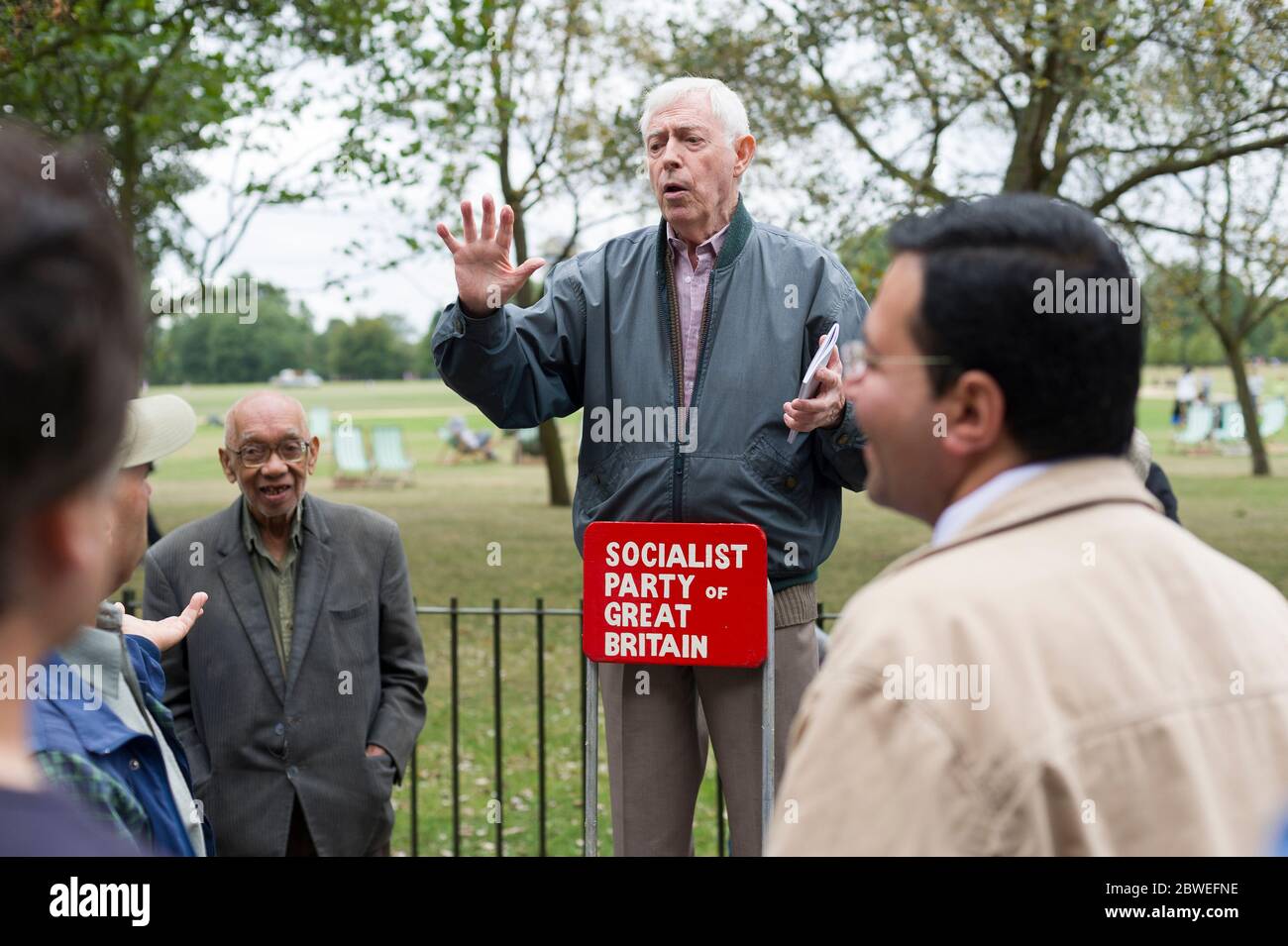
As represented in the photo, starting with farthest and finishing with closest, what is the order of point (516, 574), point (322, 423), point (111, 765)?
1. point (322, 423)
2. point (516, 574)
3. point (111, 765)

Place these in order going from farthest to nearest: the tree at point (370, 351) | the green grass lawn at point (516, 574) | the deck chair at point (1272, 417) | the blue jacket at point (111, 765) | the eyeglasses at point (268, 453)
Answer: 1. the tree at point (370, 351)
2. the deck chair at point (1272, 417)
3. the green grass lawn at point (516, 574)
4. the eyeglasses at point (268, 453)
5. the blue jacket at point (111, 765)

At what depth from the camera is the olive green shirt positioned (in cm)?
389

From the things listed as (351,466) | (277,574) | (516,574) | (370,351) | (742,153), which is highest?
(370,351)

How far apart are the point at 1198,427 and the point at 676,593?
35.5 meters

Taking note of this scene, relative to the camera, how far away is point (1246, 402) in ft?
86.3

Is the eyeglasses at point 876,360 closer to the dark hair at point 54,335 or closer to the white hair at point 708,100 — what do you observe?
the dark hair at point 54,335

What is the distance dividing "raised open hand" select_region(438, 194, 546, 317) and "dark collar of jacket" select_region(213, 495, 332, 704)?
974mm

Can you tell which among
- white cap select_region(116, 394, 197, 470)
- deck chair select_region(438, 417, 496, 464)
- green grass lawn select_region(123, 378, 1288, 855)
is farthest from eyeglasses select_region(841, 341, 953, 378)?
deck chair select_region(438, 417, 496, 464)

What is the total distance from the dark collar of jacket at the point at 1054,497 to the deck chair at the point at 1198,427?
120ft

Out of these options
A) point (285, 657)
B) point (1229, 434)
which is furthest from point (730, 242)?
point (1229, 434)

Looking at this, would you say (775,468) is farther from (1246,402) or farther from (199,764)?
(1246,402)

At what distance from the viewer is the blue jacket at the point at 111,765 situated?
6.22ft

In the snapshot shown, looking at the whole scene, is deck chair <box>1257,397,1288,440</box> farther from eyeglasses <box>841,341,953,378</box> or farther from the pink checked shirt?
eyeglasses <box>841,341,953,378</box>

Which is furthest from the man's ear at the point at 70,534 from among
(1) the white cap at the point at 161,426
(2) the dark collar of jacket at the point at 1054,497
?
(1) the white cap at the point at 161,426
